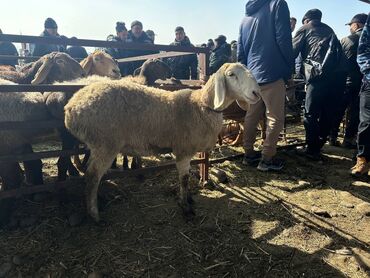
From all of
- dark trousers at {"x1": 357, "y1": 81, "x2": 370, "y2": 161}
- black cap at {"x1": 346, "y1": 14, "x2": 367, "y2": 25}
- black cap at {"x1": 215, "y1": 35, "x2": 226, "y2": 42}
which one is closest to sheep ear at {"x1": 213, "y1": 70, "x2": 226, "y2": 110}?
dark trousers at {"x1": 357, "y1": 81, "x2": 370, "y2": 161}

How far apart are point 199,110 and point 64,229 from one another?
186cm

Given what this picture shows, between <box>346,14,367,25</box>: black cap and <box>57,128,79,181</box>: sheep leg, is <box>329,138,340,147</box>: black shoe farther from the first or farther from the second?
<box>57,128,79,181</box>: sheep leg

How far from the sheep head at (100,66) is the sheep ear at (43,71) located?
1242 millimetres

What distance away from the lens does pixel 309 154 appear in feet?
18.7

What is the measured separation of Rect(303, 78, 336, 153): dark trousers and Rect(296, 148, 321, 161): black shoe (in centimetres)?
4

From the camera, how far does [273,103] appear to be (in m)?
4.75

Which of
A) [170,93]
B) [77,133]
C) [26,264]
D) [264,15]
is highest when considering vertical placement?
[264,15]

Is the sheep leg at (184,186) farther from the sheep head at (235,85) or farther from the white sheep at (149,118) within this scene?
the sheep head at (235,85)

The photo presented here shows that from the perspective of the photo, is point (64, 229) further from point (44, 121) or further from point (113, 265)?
point (44, 121)

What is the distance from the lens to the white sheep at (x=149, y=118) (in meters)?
3.23

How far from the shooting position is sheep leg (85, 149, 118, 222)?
3.29 metres

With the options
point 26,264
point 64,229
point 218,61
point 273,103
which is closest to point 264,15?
point 273,103

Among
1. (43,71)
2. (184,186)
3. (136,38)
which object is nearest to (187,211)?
Answer: (184,186)

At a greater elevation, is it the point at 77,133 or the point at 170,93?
the point at 170,93
